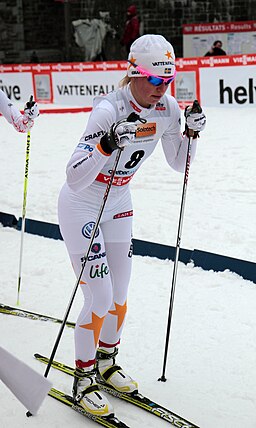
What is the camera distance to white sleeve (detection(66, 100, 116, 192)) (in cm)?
335

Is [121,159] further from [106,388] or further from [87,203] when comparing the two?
[106,388]

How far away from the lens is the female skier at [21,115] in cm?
522

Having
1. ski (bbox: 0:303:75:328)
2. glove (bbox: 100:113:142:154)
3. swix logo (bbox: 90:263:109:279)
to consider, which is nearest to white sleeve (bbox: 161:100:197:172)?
glove (bbox: 100:113:142:154)

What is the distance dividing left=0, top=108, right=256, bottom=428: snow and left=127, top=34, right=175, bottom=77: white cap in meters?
1.64

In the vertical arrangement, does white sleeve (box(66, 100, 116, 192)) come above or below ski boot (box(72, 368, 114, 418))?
above

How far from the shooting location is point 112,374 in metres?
3.86

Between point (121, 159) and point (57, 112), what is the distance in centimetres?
1145

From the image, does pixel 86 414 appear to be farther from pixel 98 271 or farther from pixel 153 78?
pixel 153 78

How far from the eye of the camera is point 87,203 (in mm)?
3625

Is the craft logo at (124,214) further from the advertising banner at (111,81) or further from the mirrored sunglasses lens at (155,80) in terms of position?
the advertising banner at (111,81)

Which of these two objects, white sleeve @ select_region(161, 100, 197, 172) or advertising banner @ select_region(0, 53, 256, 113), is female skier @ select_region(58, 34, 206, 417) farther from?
advertising banner @ select_region(0, 53, 256, 113)

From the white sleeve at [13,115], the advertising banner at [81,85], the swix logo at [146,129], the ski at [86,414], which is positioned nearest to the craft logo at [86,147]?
the swix logo at [146,129]

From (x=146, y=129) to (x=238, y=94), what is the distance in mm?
9934

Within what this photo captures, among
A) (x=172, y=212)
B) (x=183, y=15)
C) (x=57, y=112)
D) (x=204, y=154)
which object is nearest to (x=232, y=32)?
(x=183, y=15)
